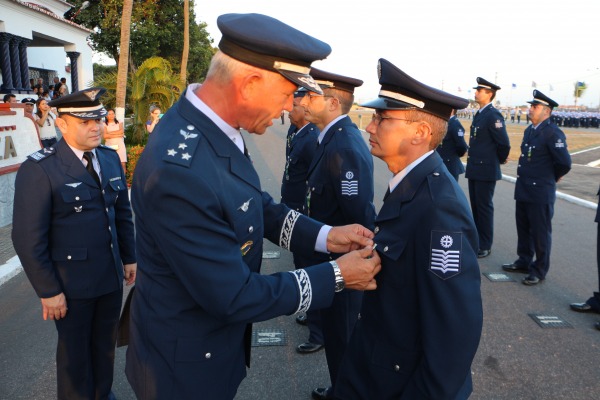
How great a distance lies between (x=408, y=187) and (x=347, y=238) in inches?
19.4

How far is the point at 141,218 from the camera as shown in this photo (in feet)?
5.53

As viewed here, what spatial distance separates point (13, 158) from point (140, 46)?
24.0 metres

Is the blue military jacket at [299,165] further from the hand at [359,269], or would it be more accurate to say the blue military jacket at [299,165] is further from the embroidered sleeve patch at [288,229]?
the hand at [359,269]

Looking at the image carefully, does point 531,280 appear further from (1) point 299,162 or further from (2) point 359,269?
(2) point 359,269

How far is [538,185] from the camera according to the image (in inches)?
221

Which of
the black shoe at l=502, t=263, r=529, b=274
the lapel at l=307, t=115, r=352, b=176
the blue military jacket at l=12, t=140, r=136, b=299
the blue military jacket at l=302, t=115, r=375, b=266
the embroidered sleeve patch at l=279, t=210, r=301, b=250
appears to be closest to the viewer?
the embroidered sleeve patch at l=279, t=210, r=301, b=250

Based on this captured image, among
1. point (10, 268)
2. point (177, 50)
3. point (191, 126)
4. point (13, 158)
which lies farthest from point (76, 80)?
point (191, 126)

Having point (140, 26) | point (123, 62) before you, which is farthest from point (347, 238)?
point (140, 26)

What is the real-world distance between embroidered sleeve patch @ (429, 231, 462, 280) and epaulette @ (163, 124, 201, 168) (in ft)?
3.21

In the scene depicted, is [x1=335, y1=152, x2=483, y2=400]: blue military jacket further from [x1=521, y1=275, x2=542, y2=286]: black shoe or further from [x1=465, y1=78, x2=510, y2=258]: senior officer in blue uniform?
[x1=465, y1=78, x2=510, y2=258]: senior officer in blue uniform

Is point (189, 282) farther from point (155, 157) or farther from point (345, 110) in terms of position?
point (345, 110)

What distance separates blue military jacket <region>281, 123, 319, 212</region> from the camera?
449 centimetres

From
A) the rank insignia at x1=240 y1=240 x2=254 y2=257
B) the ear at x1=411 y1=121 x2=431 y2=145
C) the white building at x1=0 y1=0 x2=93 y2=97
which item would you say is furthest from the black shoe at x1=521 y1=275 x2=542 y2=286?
the white building at x1=0 y1=0 x2=93 y2=97

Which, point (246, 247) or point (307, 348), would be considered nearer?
point (246, 247)
